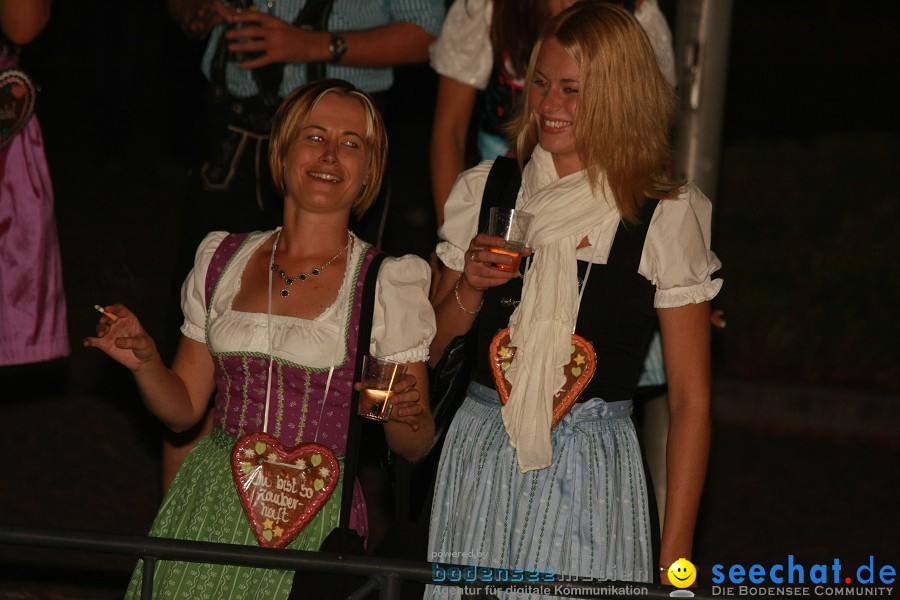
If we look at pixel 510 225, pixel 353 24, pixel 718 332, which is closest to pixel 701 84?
pixel 353 24

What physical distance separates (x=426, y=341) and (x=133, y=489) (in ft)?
12.2

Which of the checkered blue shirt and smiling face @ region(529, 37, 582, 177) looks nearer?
smiling face @ region(529, 37, 582, 177)

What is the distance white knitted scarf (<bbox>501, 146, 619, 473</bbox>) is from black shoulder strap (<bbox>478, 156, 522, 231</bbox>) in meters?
0.13

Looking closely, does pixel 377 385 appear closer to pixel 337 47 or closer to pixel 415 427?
pixel 415 427

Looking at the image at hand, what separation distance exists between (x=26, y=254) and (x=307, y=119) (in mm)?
1398

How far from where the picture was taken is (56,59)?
1998 cm

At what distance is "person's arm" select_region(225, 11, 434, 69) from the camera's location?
176 inches

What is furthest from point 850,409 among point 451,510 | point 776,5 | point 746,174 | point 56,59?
point 776,5

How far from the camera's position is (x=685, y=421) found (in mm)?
3393

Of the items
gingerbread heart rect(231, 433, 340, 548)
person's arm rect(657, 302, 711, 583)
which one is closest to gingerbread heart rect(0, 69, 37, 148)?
gingerbread heart rect(231, 433, 340, 548)

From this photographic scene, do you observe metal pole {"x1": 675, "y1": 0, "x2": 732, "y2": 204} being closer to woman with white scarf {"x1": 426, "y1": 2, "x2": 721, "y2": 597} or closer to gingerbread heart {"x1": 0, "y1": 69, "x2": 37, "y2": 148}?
woman with white scarf {"x1": 426, "y1": 2, "x2": 721, "y2": 597}

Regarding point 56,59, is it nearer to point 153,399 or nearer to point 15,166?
point 15,166

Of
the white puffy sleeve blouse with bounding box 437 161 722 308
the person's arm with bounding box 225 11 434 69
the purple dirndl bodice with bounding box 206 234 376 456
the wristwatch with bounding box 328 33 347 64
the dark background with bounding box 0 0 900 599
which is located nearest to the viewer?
the white puffy sleeve blouse with bounding box 437 161 722 308

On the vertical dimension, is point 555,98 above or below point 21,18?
below
